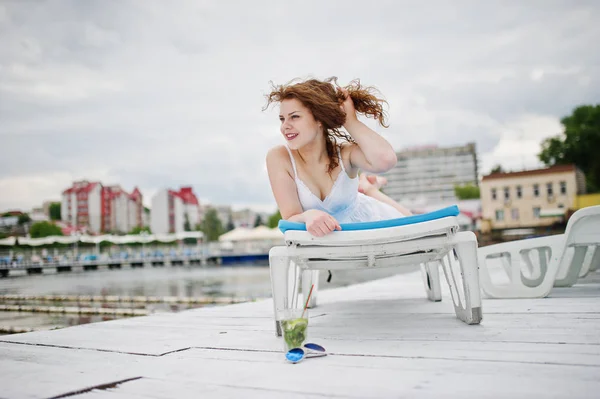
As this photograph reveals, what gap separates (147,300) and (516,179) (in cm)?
3267

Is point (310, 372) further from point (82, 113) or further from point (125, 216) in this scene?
point (125, 216)

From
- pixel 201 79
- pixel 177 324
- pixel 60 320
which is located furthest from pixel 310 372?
pixel 201 79

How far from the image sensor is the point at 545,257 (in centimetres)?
309

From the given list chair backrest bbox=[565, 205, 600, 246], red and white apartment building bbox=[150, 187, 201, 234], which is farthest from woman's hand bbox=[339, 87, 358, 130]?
red and white apartment building bbox=[150, 187, 201, 234]

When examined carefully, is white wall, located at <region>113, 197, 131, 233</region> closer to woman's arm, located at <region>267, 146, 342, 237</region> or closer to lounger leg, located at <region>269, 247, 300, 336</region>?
woman's arm, located at <region>267, 146, 342, 237</region>

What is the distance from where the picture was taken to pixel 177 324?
2652mm

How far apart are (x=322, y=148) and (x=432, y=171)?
374 feet

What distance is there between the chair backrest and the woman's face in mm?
1677

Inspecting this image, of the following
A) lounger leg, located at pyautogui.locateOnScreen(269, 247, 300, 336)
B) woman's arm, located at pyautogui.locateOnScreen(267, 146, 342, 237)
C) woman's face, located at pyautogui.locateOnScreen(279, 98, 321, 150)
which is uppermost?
woman's face, located at pyautogui.locateOnScreen(279, 98, 321, 150)

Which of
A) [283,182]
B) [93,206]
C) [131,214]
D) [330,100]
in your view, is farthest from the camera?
[131,214]

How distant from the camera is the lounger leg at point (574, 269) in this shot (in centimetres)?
333

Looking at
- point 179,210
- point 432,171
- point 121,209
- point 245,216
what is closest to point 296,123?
point 179,210

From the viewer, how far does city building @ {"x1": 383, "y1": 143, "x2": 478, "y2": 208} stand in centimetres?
10919

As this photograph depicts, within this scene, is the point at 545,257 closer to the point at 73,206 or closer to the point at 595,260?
the point at 595,260
